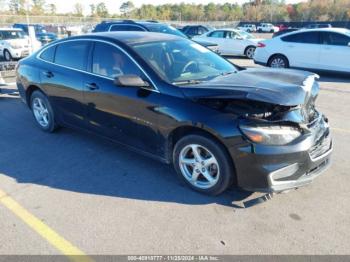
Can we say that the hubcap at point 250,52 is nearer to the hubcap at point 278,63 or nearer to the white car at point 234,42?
the white car at point 234,42

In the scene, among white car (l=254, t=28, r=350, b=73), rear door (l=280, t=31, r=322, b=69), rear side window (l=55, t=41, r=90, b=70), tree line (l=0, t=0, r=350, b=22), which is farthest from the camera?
tree line (l=0, t=0, r=350, b=22)

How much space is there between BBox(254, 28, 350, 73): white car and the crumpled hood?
7.51 meters

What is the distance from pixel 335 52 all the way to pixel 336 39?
0.45 m

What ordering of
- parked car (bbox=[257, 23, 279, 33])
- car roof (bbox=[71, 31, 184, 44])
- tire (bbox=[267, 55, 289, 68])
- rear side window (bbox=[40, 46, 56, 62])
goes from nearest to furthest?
car roof (bbox=[71, 31, 184, 44]) → rear side window (bbox=[40, 46, 56, 62]) → tire (bbox=[267, 55, 289, 68]) → parked car (bbox=[257, 23, 279, 33])

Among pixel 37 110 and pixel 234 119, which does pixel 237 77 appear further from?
pixel 37 110

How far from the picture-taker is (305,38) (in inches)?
423

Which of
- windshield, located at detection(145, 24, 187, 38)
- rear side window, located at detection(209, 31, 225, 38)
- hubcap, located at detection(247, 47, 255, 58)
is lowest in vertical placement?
hubcap, located at detection(247, 47, 255, 58)

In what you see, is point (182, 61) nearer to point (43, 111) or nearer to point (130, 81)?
point (130, 81)

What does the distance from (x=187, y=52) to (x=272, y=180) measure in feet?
6.94

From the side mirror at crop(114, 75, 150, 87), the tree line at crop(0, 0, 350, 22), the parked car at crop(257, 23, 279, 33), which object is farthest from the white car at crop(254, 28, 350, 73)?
the tree line at crop(0, 0, 350, 22)

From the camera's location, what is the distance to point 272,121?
119 inches

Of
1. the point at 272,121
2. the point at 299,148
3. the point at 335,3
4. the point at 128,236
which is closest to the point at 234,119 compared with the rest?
the point at 272,121

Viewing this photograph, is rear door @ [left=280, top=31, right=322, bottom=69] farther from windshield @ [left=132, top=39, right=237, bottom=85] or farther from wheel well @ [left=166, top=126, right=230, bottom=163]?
wheel well @ [left=166, top=126, right=230, bottom=163]

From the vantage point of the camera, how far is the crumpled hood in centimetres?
A: 296
